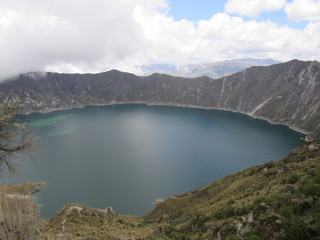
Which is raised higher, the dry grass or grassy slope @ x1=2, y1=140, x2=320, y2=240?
the dry grass

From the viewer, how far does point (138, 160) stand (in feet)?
358

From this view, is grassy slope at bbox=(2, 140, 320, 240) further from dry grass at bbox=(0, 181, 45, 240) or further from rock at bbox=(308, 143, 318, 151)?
dry grass at bbox=(0, 181, 45, 240)

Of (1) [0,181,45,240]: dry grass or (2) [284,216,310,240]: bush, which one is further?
(2) [284,216,310,240]: bush

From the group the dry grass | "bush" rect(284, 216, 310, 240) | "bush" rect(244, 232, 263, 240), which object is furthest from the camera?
"bush" rect(244, 232, 263, 240)

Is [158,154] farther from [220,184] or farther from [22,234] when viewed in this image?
[22,234]

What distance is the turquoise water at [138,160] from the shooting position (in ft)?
258

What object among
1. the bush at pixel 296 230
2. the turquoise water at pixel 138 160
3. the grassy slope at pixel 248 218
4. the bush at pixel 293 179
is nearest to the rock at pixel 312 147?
the grassy slope at pixel 248 218

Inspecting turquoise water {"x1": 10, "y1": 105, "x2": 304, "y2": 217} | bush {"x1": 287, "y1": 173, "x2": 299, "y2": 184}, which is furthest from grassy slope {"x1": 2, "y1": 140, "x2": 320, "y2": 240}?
turquoise water {"x1": 10, "y1": 105, "x2": 304, "y2": 217}

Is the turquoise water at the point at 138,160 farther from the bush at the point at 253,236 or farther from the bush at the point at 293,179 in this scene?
the bush at the point at 253,236

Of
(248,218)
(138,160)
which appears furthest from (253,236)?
(138,160)

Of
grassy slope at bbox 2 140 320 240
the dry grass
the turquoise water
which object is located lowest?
the turquoise water

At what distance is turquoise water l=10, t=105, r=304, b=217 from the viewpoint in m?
78.6

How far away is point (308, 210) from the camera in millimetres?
20594

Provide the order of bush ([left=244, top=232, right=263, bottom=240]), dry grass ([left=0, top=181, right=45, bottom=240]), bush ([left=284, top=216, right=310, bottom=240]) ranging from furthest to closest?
1. bush ([left=244, top=232, right=263, bottom=240])
2. bush ([left=284, top=216, right=310, bottom=240])
3. dry grass ([left=0, top=181, right=45, bottom=240])
